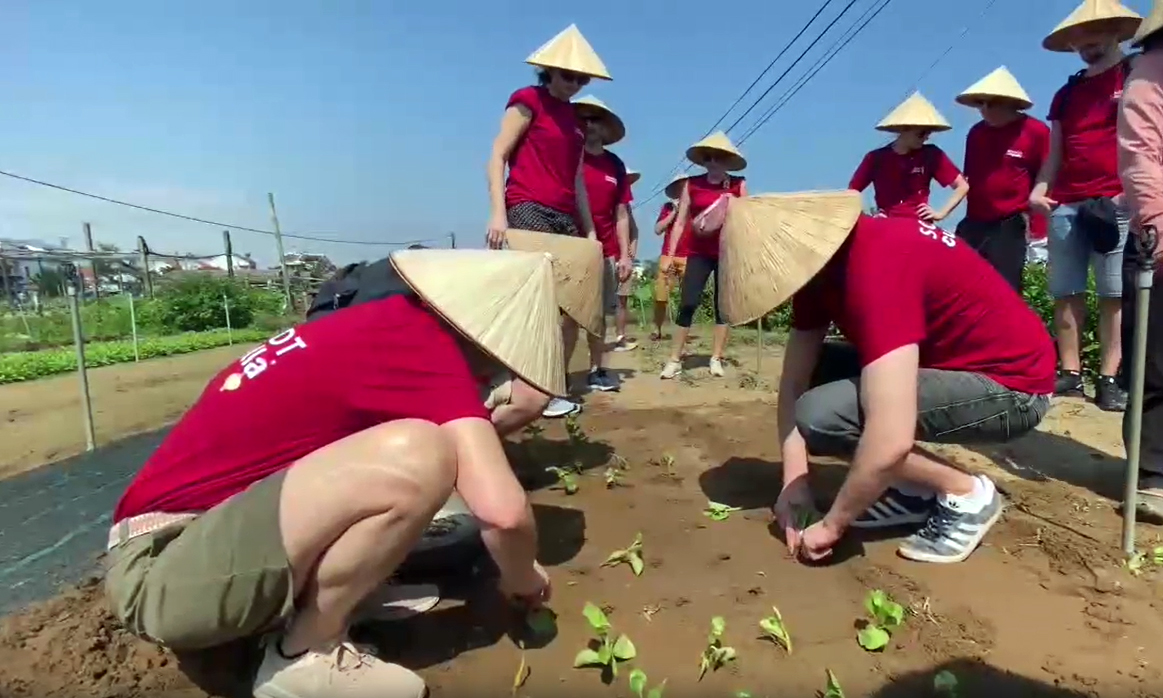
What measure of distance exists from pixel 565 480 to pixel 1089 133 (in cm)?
314

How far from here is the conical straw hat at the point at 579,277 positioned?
264 centimetres

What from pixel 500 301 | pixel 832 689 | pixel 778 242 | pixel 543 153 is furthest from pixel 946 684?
pixel 543 153

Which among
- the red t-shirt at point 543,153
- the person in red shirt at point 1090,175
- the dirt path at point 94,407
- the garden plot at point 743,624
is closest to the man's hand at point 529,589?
the garden plot at point 743,624

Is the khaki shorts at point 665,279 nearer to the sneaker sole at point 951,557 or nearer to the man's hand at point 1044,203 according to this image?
the man's hand at point 1044,203

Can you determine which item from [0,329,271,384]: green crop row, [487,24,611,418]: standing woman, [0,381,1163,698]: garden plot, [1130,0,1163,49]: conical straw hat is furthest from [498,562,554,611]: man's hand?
[0,329,271,384]: green crop row

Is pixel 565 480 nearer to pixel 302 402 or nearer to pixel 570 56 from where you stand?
pixel 302 402

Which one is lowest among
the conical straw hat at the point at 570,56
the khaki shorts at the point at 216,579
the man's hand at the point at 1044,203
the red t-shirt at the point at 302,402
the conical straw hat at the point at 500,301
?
the khaki shorts at the point at 216,579

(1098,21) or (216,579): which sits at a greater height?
(1098,21)

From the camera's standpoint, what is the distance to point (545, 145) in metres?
3.64

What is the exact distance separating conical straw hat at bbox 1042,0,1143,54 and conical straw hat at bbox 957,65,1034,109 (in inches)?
19.2

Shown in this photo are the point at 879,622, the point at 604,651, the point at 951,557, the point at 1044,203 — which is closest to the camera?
→ the point at 604,651

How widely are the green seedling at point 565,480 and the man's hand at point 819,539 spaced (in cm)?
95

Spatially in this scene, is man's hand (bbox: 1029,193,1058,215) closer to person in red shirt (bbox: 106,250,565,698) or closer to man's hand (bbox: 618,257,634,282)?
man's hand (bbox: 618,257,634,282)

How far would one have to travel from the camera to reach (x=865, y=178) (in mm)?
4938
